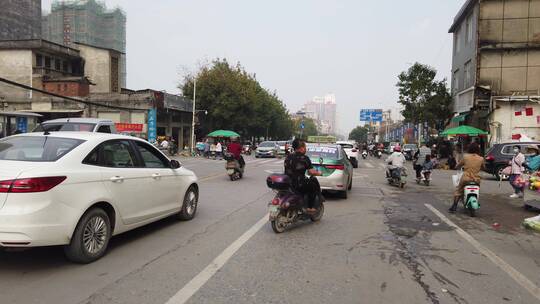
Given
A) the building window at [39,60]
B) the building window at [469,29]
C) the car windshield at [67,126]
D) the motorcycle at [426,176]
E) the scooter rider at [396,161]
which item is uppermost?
the building window at [469,29]

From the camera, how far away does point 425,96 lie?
129ft

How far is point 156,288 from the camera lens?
4527mm

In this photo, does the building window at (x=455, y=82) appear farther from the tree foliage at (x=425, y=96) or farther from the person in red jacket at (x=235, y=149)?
the person in red jacket at (x=235, y=149)

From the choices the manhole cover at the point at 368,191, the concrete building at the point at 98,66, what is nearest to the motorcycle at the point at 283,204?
the manhole cover at the point at 368,191

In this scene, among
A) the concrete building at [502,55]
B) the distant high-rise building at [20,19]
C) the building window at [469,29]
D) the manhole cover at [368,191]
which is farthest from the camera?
the distant high-rise building at [20,19]

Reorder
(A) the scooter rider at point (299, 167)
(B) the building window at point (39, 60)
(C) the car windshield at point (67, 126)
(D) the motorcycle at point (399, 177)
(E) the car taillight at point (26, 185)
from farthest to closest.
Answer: (B) the building window at point (39, 60), (D) the motorcycle at point (399, 177), (C) the car windshield at point (67, 126), (A) the scooter rider at point (299, 167), (E) the car taillight at point (26, 185)

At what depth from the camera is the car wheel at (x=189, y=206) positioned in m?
8.05

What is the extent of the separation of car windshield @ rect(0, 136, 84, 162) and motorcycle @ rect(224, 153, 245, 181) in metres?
10.3

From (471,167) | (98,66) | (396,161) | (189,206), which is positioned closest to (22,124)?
(189,206)

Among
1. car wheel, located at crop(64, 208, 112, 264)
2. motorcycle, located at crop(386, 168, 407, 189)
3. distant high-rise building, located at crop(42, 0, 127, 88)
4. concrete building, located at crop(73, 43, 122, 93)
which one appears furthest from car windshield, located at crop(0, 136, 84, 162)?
distant high-rise building, located at crop(42, 0, 127, 88)

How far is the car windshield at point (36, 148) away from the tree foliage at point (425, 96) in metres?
36.8

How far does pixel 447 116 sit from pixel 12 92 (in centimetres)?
3926

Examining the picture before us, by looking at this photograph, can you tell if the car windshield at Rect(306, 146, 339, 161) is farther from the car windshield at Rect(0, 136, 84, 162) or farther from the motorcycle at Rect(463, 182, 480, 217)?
the car windshield at Rect(0, 136, 84, 162)

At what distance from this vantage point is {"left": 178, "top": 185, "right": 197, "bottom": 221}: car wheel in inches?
317
